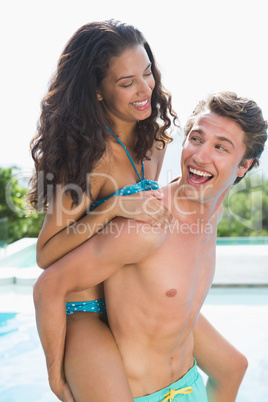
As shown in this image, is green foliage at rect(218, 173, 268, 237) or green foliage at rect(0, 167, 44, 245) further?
green foliage at rect(218, 173, 268, 237)

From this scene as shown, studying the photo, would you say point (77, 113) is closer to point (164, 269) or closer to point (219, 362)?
point (164, 269)

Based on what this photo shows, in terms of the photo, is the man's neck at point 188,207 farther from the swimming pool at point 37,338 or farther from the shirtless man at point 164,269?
the swimming pool at point 37,338

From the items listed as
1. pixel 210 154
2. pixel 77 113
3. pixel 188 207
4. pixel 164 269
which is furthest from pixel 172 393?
pixel 77 113

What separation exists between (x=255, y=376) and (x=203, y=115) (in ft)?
12.5

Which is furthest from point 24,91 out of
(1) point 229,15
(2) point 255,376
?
(2) point 255,376

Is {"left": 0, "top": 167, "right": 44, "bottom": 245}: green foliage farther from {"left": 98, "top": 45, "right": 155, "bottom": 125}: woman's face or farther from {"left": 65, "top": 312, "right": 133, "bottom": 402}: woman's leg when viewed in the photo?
{"left": 65, "top": 312, "right": 133, "bottom": 402}: woman's leg

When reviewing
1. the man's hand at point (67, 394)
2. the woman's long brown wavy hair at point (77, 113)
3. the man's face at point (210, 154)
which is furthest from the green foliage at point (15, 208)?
the man's face at point (210, 154)

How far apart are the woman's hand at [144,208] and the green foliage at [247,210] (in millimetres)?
12834

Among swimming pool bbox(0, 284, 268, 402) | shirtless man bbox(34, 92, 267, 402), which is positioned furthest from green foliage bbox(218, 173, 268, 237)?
shirtless man bbox(34, 92, 267, 402)

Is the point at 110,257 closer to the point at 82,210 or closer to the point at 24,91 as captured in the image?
the point at 82,210

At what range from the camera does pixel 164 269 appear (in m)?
1.79

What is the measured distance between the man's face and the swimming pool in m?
3.31

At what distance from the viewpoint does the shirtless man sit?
1.75 meters

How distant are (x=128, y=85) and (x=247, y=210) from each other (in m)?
13.8
